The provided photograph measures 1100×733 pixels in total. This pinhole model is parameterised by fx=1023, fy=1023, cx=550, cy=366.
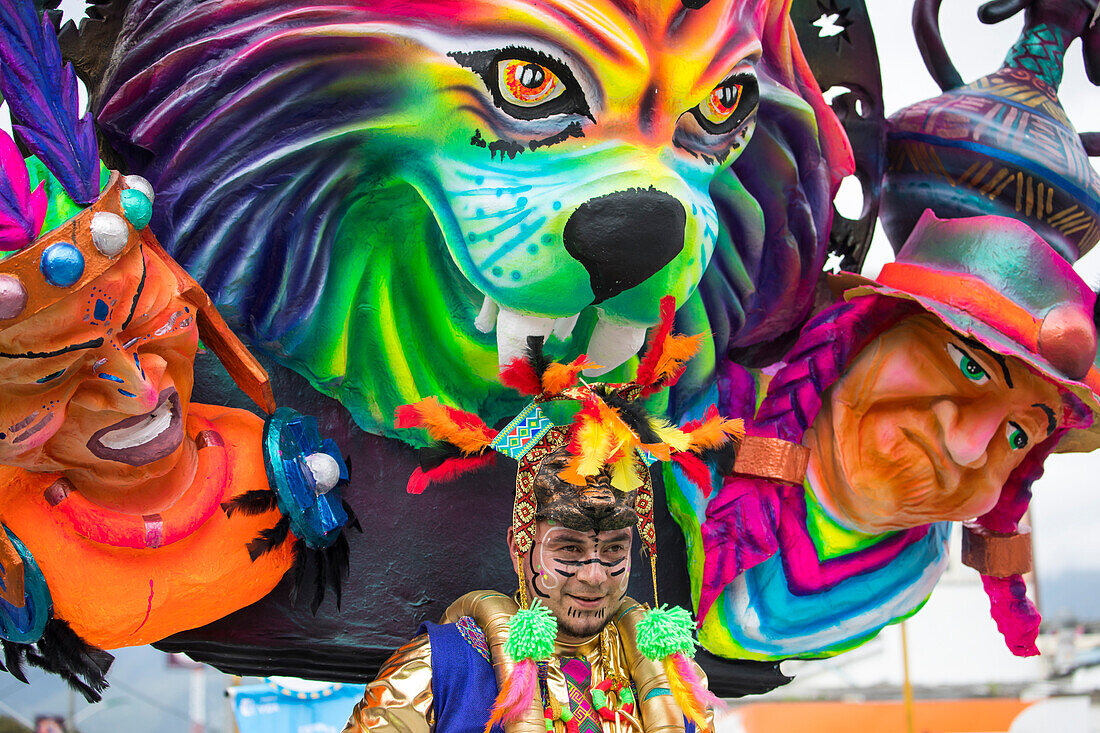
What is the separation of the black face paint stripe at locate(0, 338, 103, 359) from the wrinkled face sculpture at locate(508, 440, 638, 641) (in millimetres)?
532

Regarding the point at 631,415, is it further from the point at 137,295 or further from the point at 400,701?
the point at 137,295

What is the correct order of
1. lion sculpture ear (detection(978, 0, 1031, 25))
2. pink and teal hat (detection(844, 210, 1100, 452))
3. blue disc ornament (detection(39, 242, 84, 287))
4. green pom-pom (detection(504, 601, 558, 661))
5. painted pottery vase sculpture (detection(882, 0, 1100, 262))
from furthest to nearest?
1. lion sculpture ear (detection(978, 0, 1031, 25))
2. painted pottery vase sculpture (detection(882, 0, 1100, 262))
3. pink and teal hat (detection(844, 210, 1100, 452))
4. green pom-pom (detection(504, 601, 558, 661))
5. blue disc ornament (detection(39, 242, 84, 287))

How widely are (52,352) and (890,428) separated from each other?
114 cm

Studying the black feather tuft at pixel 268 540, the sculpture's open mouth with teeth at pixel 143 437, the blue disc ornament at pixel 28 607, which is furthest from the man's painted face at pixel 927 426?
the blue disc ornament at pixel 28 607

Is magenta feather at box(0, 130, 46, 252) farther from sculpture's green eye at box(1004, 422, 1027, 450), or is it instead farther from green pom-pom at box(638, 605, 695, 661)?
sculpture's green eye at box(1004, 422, 1027, 450)

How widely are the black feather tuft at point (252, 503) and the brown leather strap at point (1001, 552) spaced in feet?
3.77

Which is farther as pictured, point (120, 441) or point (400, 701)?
point (400, 701)

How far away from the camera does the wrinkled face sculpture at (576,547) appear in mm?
1240

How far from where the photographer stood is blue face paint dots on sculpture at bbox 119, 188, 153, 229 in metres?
1.03

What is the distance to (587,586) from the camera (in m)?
1.25

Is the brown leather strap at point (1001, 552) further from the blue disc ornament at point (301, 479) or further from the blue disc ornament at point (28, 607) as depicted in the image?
the blue disc ornament at point (28, 607)

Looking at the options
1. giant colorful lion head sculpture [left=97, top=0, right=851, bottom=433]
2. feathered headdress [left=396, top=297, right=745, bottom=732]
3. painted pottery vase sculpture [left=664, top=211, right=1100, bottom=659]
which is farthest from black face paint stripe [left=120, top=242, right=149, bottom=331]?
painted pottery vase sculpture [left=664, top=211, right=1100, bottom=659]

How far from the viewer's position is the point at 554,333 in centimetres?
131

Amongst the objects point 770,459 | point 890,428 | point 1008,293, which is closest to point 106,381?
point 770,459
